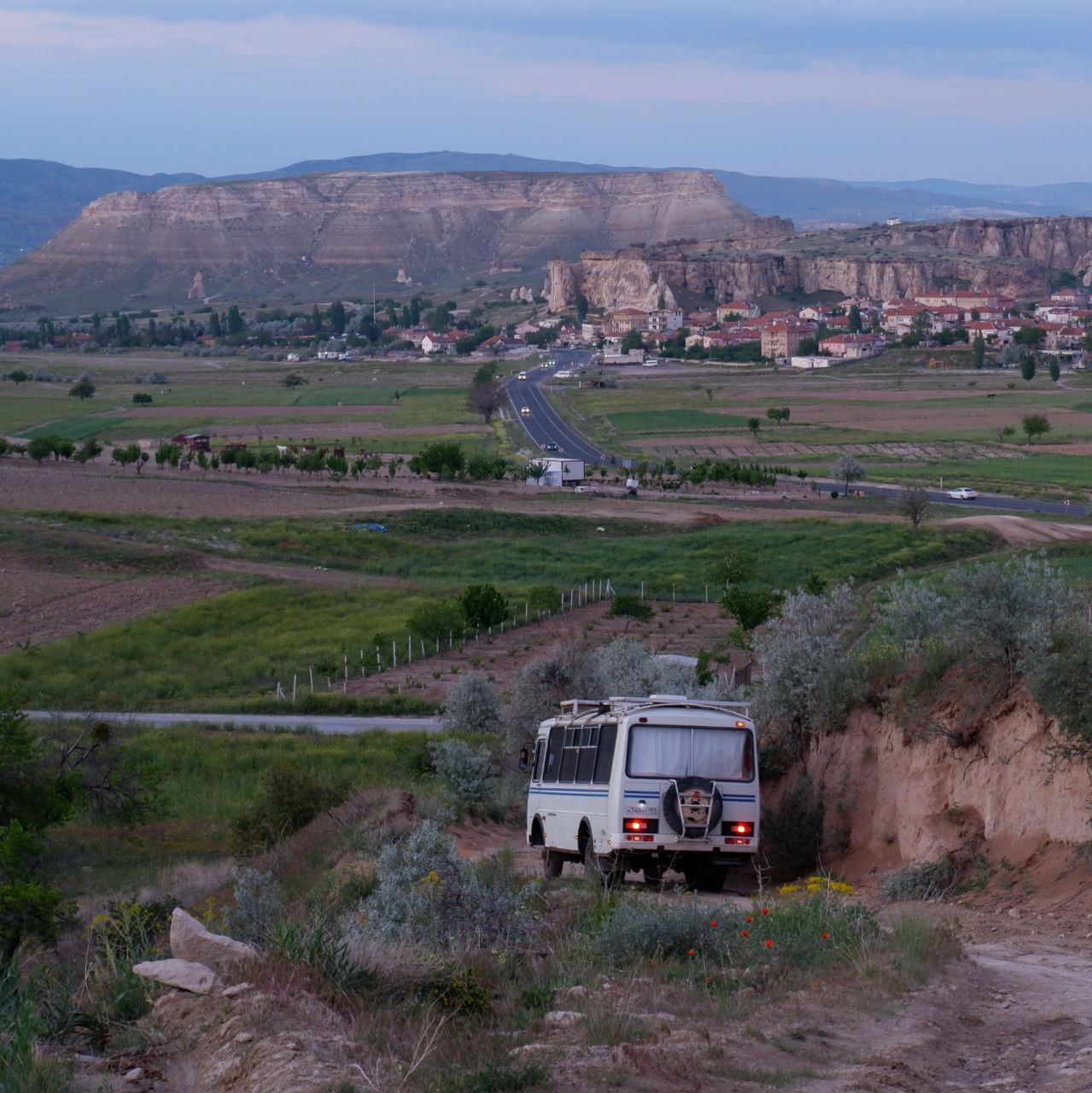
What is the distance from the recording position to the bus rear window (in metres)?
14.1

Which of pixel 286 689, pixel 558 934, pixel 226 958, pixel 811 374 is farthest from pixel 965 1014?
pixel 811 374

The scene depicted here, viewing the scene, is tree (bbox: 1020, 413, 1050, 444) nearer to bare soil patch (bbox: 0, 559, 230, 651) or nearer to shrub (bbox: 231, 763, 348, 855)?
bare soil patch (bbox: 0, 559, 230, 651)

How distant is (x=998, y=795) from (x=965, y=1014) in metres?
5.64

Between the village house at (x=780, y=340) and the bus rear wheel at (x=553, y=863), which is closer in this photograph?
the bus rear wheel at (x=553, y=863)

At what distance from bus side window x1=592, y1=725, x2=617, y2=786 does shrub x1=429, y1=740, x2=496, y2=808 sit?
5.82m

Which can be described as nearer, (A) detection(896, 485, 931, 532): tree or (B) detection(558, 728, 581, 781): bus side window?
(B) detection(558, 728, 581, 781): bus side window

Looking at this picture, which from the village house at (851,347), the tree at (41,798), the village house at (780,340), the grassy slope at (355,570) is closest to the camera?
the tree at (41,798)

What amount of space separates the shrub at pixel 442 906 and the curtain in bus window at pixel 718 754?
10.7 ft

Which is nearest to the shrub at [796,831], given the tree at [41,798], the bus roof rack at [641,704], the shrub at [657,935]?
the bus roof rack at [641,704]

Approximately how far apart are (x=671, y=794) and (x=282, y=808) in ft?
26.6

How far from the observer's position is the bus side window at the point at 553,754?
16125 mm

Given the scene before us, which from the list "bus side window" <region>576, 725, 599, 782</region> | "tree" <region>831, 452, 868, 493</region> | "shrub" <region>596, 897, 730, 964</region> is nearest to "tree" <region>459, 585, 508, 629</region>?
"bus side window" <region>576, 725, 599, 782</region>

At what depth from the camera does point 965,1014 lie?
8.13m

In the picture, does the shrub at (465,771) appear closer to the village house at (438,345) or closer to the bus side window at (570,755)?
the bus side window at (570,755)
